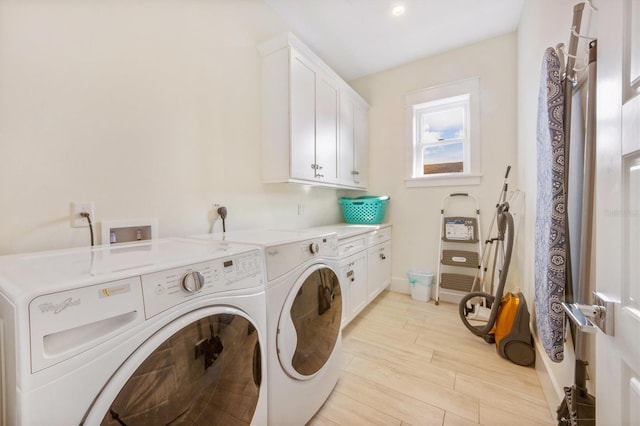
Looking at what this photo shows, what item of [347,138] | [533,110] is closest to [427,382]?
[533,110]

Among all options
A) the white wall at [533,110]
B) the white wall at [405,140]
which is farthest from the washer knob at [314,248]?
the white wall at [405,140]

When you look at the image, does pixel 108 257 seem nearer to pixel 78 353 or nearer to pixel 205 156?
pixel 78 353

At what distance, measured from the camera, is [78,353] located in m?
0.51

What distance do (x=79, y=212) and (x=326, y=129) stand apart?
1835 mm

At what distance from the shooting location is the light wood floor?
1291 mm

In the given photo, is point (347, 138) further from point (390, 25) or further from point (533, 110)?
point (533, 110)

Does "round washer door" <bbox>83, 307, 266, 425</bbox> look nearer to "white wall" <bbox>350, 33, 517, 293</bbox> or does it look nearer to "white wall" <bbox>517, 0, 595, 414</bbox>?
"white wall" <bbox>517, 0, 595, 414</bbox>

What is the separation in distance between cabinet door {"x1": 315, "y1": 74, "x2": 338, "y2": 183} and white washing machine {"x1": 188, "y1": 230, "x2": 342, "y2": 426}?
3.41 ft

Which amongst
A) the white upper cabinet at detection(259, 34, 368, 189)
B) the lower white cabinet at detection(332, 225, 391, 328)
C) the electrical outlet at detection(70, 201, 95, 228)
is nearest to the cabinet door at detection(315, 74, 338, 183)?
the white upper cabinet at detection(259, 34, 368, 189)

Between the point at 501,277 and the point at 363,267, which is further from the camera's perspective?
the point at 363,267

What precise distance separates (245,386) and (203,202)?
1.10 metres

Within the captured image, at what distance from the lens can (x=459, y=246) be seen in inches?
107

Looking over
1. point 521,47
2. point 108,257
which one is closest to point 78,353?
point 108,257

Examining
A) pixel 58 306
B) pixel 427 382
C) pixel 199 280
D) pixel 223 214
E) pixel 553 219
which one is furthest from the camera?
pixel 223 214
